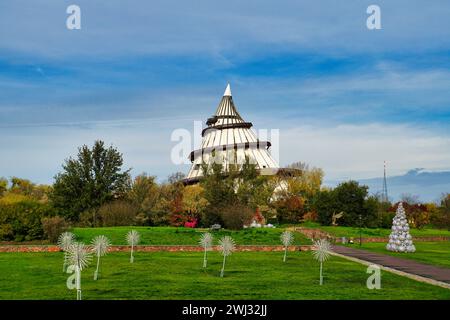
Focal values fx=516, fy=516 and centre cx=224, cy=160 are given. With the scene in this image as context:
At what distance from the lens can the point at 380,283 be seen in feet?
59.2

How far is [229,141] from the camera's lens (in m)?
96.0

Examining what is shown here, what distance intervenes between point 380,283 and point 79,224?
117 feet

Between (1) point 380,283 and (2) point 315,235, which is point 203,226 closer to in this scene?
(2) point 315,235

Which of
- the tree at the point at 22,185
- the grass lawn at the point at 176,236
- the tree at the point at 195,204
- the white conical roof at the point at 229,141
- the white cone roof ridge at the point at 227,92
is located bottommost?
the grass lawn at the point at 176,236

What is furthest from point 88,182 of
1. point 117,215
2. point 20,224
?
point 20,224

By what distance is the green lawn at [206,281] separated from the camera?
1559 centimetres

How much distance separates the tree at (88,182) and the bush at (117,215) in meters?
2.91

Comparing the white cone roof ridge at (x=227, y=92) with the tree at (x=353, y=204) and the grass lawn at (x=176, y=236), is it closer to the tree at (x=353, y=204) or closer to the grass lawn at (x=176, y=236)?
the tree at (x=353, y=204)

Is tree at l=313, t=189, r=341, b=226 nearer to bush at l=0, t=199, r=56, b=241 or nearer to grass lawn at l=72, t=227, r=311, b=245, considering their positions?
grass lawn at l=72, t=227, r=311, b=245

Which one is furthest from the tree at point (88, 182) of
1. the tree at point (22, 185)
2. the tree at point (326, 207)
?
the tree at point (22, 185)

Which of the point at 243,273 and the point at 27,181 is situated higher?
the point at 27,181

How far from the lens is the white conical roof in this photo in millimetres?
94125

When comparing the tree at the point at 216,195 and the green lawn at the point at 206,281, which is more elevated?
the tree at the point at 216,195
